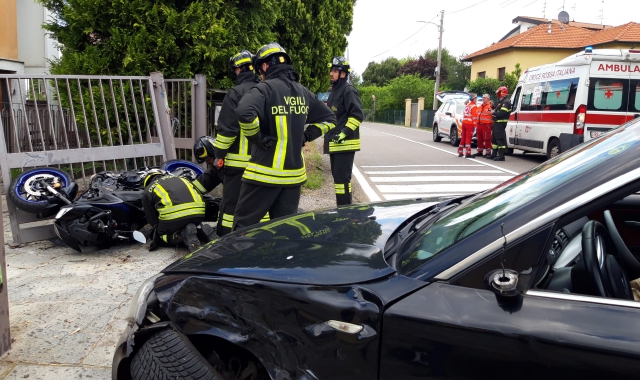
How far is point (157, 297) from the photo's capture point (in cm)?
224

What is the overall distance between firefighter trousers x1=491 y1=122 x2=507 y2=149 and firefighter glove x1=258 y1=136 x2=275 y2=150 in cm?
1081

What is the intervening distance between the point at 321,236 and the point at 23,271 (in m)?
3.61

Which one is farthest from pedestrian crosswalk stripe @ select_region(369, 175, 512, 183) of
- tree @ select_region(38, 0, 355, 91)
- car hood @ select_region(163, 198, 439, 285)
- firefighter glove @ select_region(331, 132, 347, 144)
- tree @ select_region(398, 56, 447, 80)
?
tree @ select_region(398, 56, 447, 80)

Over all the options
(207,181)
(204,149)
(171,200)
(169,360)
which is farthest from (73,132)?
(169,360)

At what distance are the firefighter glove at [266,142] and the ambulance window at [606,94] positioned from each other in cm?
888

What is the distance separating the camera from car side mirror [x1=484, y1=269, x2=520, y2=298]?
1.59m

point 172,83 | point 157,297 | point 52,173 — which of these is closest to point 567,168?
point 157,297

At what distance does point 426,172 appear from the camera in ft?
37.4

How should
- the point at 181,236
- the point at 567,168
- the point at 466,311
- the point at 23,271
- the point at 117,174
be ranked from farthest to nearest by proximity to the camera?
the point at 117,174 < the point at 181,236 < the point at 23,271 < the point at 567,168 < the point at 466,311

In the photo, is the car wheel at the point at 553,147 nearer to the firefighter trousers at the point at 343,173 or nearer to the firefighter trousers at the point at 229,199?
the firefighter trousers at the point at 343,173

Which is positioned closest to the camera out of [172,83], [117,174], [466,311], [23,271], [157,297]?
[466,311]

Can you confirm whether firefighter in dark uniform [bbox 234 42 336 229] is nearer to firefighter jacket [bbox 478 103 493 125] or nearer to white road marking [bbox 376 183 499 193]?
white road marking [bbox 376 183 499 193]

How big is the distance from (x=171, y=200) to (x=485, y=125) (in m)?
10.7

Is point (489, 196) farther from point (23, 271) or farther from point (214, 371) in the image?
point (23, 271)
